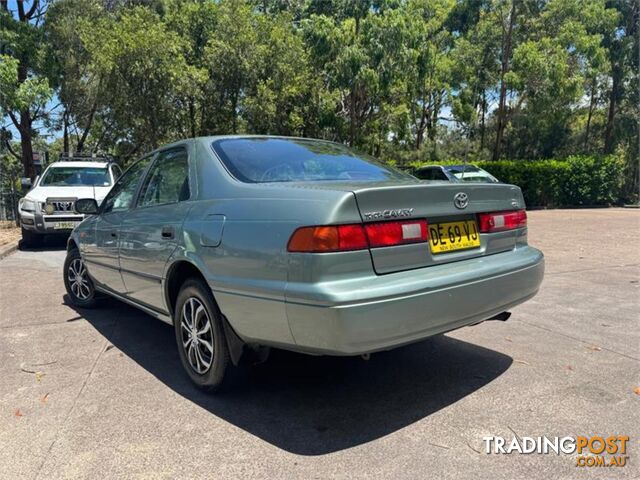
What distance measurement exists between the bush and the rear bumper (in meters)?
18.2

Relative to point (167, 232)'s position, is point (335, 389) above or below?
below

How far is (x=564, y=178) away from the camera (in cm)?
2172

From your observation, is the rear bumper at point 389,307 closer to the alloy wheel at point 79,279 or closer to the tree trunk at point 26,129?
the alloy wheel at point 79,279

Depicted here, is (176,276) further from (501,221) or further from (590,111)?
(590,111)

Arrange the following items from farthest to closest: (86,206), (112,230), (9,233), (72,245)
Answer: (9,233) → (72,245) → (86,206) → (112,230)

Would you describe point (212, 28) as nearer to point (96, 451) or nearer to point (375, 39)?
point (375, 39)

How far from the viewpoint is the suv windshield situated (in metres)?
11.0

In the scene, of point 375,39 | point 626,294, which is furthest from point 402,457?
point 375,39

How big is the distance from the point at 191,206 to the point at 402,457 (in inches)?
78.3

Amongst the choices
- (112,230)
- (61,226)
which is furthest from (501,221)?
(61,226)

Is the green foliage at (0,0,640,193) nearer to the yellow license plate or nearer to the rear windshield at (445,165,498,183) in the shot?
the rear windshield at (445,165,498,183)

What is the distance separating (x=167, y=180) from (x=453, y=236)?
7.18 ft

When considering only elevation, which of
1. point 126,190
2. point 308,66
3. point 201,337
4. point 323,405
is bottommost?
point 323,405

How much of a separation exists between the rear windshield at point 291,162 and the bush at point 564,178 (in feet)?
56.6
